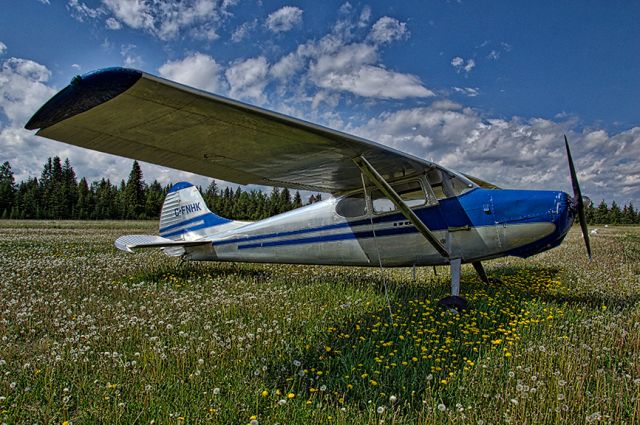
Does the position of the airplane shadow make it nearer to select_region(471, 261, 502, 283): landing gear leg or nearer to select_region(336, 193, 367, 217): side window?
select_region(471, 261, 502, 283): landing gear leg

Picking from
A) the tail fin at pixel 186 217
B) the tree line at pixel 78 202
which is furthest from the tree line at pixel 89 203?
the tail fin at pixel 186 217

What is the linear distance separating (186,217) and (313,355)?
286 inches

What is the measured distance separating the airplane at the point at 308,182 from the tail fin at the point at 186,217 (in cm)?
18

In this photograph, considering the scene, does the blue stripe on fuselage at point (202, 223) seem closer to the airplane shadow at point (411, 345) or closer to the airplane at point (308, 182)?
the airplane at point (308, 182)

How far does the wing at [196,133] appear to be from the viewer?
2.96 metres

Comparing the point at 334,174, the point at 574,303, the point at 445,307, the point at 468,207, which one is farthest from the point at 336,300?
the point at 574,303

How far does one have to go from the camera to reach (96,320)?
4.73m

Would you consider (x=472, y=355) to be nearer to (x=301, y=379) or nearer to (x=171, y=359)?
(x=301, y=379)

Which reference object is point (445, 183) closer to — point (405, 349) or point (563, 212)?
point (563, 212)

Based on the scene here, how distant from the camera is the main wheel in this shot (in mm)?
5355

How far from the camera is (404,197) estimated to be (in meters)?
6.71

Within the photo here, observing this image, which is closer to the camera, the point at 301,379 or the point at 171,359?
the point at 301,379

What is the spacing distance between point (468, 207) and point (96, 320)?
5735mm

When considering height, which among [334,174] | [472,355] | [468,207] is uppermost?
[334,174]
